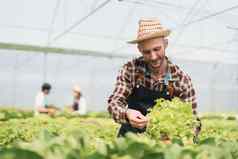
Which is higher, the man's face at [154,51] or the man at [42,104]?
the man's face at [154,51]

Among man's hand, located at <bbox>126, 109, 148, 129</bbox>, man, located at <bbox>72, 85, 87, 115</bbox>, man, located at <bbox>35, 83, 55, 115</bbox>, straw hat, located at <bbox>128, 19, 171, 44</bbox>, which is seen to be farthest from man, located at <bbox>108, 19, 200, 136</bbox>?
man, located at <bbox>72, 85, 87, 115</bbox>

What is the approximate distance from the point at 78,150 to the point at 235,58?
1816 cm

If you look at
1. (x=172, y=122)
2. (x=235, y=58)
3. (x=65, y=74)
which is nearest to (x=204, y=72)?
(x=235, y=58)

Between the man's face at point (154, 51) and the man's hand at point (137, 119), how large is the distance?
386mm

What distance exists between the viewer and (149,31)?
121 inches

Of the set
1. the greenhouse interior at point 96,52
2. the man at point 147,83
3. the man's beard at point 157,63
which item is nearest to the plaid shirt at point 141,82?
the man at point 147,83

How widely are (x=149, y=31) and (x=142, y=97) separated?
50 cm

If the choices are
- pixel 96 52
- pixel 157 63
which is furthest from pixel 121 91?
pixel 96 52

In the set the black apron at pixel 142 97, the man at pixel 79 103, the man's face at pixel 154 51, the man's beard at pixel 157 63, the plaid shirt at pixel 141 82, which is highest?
the man's face at pixel 154 51

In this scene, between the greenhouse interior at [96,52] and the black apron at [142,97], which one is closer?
the black apron at [142,97]

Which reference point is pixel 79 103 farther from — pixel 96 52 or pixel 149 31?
pixel 149 31

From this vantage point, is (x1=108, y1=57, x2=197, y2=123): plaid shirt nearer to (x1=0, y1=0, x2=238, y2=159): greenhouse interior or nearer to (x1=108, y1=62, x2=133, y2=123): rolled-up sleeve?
(x1=108, y1=62, x2=133, y2=123): rolled-up sleeve

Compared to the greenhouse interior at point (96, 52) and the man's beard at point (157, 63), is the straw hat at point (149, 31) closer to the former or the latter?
the man's beard at point (157, 63)

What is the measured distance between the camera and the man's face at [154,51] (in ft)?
9.78
